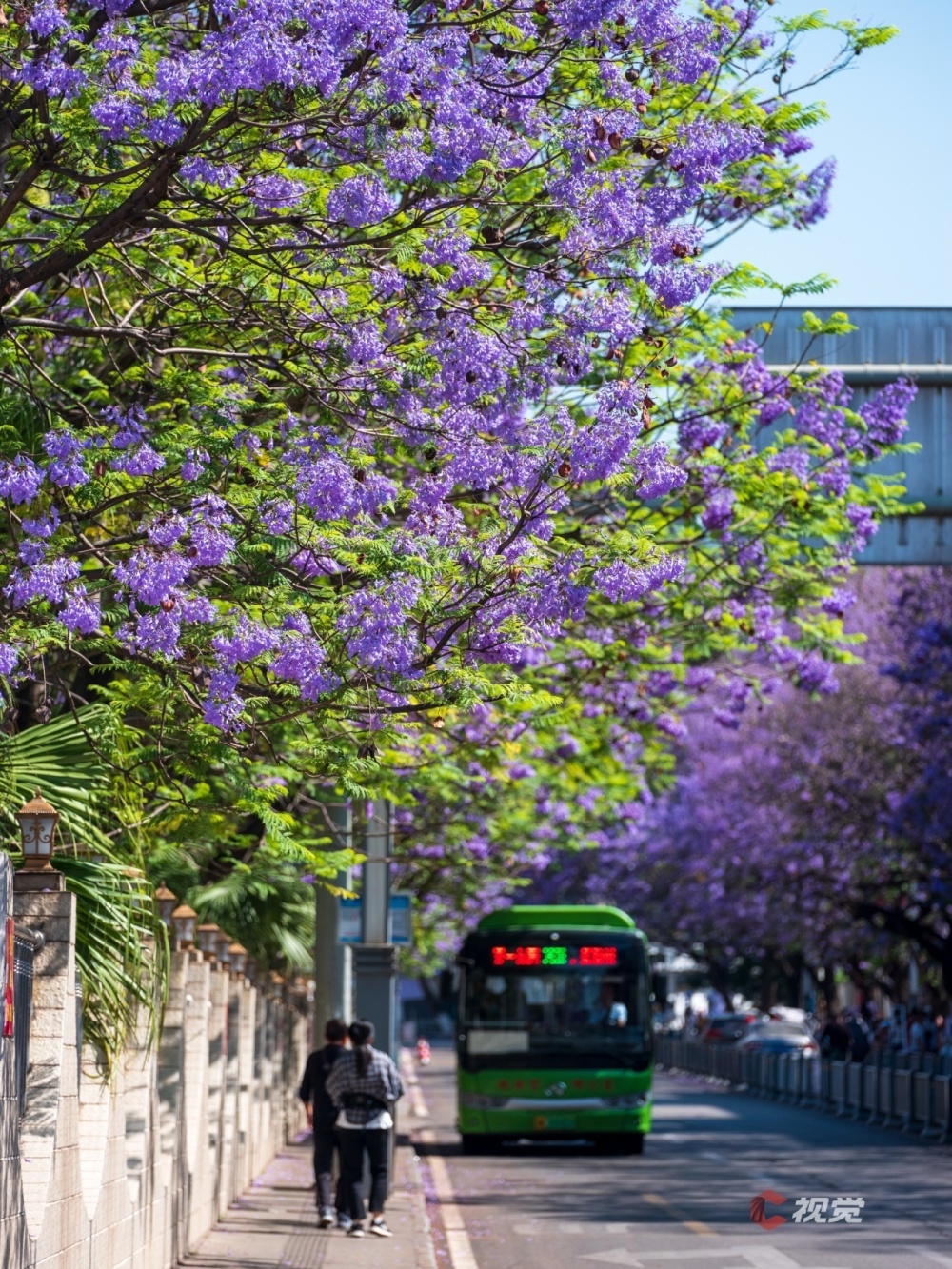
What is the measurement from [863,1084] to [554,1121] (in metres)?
10.5

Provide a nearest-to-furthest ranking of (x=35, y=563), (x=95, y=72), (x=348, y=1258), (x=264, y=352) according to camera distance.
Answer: (x=95, y=72) → (x=35, y=563) → (x=264, y=352) → (x=348, y=1258)

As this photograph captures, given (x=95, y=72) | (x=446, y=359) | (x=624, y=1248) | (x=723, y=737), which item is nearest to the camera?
(x=95, y=72)

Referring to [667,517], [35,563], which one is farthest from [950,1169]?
[35,563]


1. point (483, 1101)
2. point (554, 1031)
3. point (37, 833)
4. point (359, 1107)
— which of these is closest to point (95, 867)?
point (37, 833)

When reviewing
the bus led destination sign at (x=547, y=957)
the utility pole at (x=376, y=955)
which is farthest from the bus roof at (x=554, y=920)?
the utility pole at (x=376, y=955)

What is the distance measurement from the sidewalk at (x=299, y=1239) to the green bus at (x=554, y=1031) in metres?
6.07

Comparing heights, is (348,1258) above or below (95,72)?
below

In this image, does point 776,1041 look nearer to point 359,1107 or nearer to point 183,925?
point 359,1107

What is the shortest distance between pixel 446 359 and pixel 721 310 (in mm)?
6295

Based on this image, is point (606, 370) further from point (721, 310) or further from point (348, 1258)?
point (348, 1258)

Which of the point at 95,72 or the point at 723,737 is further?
the point at 723,737

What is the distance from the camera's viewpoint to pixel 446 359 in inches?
397

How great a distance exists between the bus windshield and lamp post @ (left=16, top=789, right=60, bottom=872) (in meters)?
18.7

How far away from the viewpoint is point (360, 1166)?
625 inches
